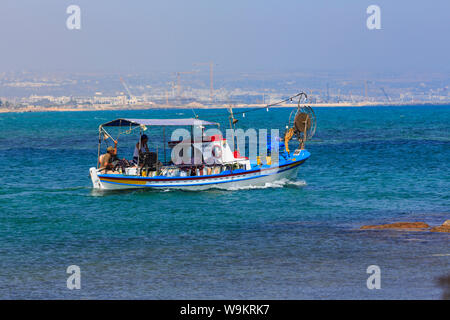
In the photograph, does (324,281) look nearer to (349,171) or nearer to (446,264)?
(446,264)

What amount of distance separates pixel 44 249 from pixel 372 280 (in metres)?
12.9

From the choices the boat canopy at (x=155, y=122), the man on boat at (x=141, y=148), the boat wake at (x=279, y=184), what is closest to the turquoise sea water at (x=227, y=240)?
the boat wake at (x=279, y=184)

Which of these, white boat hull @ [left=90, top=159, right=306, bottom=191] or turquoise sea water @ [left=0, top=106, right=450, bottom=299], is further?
white boat hull @ [left=90, top=159, right=306, bottom=191]

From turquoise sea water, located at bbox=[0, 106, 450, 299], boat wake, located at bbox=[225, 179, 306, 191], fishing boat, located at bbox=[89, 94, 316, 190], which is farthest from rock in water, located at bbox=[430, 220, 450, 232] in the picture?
boat wake, located at bbox=[225, 179, 306, 191]

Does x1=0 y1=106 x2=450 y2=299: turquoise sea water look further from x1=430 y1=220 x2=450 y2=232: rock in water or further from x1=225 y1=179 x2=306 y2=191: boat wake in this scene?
x1=430 y1=220 x2=450 y2=232: rock in water

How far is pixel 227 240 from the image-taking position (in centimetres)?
2711

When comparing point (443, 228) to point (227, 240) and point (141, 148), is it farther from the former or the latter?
point (141, 148)

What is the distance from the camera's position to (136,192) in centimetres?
3972

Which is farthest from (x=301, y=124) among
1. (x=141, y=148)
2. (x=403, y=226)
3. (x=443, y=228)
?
(x=443, y=228)

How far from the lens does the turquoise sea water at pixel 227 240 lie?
20641 millimetres

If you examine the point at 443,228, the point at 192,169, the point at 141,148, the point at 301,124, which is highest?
→ the point at 301,124

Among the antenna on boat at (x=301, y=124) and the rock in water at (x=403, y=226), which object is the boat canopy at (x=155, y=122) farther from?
the rock in water at (x=403, y=226)

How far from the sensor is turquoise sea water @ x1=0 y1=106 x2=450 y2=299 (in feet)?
67.7
